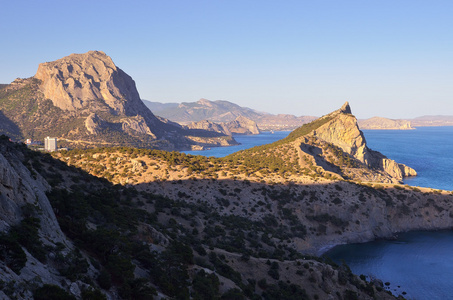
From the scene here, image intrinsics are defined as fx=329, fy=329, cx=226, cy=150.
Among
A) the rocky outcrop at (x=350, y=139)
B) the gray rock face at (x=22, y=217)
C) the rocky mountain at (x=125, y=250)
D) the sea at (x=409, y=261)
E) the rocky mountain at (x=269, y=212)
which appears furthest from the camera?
the rocky outcrop at (x=350, y=139)

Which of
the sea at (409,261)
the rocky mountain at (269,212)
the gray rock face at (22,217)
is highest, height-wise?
the gray rock face at (22,217)

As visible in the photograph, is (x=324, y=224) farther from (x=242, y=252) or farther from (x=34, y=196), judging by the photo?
(x=34, y=196)

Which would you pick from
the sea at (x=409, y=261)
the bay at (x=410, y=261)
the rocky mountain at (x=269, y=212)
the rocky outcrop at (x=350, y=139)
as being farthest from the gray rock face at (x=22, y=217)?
the rocky outcrop at (x=350, y=139)

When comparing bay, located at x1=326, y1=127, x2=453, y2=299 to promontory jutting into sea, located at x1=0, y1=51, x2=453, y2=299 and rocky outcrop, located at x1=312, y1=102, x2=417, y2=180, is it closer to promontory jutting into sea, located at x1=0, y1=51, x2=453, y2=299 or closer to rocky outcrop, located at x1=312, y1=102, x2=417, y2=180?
promontory jutting into sea, located at x1=0, y1=51, x2=453, y2=299

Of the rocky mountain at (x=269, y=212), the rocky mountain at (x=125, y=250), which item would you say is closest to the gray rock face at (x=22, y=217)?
the rocky mountain at (x=125, y=250)

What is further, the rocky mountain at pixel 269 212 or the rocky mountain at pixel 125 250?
the rocky mountain at pixel 269 212

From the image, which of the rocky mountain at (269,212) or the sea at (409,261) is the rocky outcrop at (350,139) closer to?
the rocky mountain at (269,212)

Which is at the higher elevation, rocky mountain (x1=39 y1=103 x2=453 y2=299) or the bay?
rocky mountain (x1=39 y1=103 x2=453 y2=299)

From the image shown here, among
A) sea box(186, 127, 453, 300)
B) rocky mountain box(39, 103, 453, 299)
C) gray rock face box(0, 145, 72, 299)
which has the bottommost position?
sea box(186, 127, 453, 300)

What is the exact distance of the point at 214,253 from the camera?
38375 millimetres

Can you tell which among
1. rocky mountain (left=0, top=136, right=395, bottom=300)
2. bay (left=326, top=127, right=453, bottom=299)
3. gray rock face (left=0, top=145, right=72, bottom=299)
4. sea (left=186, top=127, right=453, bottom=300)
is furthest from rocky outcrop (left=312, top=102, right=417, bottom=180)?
gray rock face (left=0, top=145, right=72, bottom=299)

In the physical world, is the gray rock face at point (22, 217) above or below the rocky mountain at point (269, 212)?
above

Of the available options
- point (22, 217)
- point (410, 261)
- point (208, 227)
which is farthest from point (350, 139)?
point (22, 217)

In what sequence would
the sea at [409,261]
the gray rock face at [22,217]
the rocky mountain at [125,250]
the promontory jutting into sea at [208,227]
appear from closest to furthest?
the gray rock face at [22,217], the rocky mountain at [125,250], the promontory jutting into sea at [208,227], the sea at [409,261]
